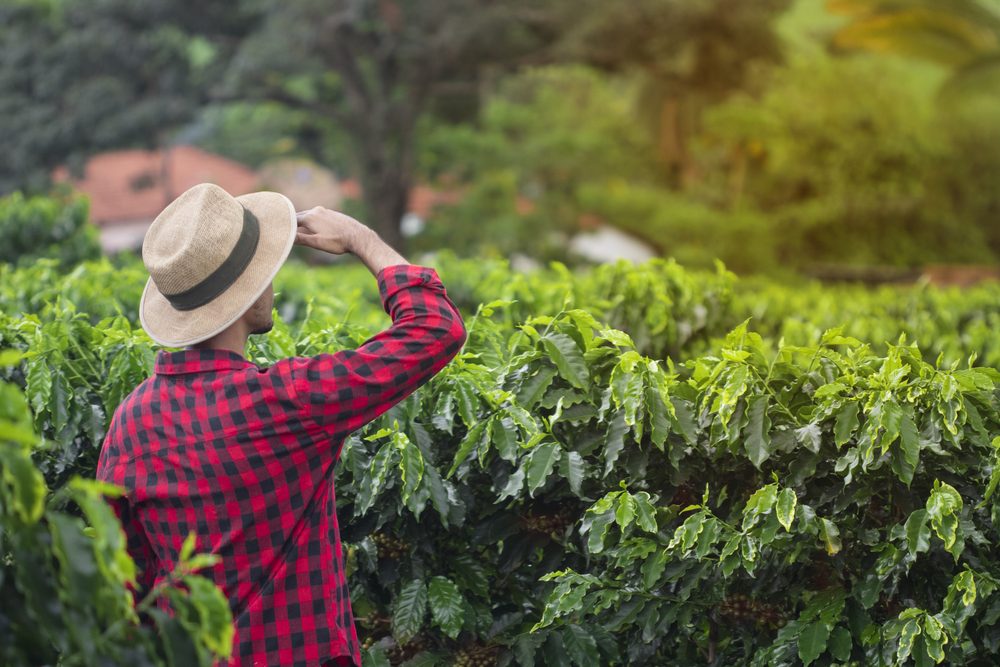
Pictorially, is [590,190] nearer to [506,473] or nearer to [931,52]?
[931,52]

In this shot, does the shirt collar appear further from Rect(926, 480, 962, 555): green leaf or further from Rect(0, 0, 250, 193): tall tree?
Rect(0, 0, 250, 193): tall tree

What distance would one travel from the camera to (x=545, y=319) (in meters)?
3.10

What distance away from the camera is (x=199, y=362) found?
7.83ft

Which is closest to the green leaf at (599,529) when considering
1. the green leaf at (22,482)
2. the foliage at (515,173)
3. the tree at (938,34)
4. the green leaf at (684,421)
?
the green leaf at (684,421)

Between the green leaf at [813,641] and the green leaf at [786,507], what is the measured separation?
26cm

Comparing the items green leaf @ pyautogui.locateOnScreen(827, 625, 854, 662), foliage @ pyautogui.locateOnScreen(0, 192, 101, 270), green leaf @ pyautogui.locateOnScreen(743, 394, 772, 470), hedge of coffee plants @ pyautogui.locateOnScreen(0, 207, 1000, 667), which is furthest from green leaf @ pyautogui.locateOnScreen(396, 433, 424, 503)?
foliage @ pyautogui.locateOnScreen(0, 192, 101, 270)

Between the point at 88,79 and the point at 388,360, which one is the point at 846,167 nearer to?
the point at 88,79

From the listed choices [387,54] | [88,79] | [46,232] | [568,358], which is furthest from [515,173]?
[568,358]

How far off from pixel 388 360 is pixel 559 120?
2912 cm

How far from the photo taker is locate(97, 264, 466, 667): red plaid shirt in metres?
2.31

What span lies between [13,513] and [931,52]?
1543 inches

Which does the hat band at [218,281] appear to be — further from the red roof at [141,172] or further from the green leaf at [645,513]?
the red roof at [141,172]

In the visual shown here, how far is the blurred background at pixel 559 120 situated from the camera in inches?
946

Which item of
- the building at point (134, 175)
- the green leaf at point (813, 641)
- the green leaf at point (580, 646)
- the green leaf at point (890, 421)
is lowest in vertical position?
the building at point (134, 175)
